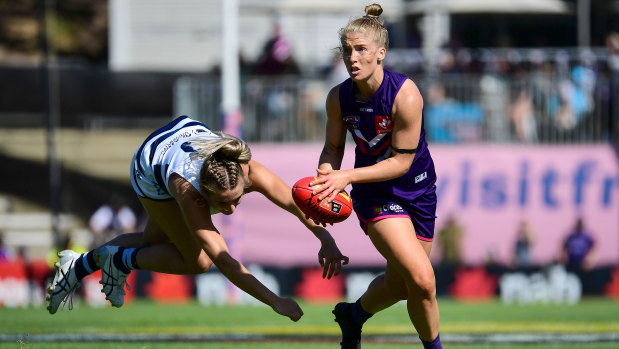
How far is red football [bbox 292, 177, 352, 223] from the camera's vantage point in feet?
19.7

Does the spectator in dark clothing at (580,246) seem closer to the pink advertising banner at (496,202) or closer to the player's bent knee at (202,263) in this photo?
the pink advertising banner at (496,202)

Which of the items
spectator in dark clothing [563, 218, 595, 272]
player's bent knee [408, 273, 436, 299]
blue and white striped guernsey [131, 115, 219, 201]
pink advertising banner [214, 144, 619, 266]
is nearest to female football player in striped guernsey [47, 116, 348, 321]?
blue and white striped guernsey [131, 115, 219, 201]

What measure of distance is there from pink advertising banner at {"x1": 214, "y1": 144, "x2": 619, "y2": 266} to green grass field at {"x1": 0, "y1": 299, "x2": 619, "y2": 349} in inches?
71.9

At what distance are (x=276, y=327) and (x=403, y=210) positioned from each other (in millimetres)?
4971

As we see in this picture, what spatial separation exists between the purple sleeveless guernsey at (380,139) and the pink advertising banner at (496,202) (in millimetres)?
10049

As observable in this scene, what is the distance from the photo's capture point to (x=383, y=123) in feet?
20.8

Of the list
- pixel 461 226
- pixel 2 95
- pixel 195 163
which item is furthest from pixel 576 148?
pixel 195 163

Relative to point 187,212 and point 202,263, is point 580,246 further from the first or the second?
point 187,212

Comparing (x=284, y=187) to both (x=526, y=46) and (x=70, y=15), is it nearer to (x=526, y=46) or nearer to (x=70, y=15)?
(x=526, y=46)

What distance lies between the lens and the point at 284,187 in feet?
21.3

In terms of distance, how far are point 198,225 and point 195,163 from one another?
1.44ft

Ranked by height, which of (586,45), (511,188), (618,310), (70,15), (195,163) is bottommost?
(618,310)

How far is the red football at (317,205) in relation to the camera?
6016 millimetres

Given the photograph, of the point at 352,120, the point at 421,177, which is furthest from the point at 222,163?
the point at 421,177
